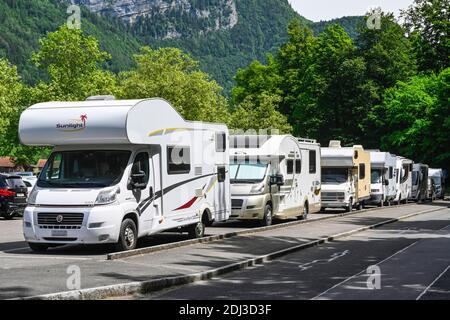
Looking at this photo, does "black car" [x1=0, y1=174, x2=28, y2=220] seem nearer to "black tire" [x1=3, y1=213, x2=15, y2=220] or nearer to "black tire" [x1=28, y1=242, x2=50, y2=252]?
"black tire" [x1=3, y1=213, x2=15, y2=220]

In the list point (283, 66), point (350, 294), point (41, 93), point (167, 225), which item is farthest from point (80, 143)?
point (283, 66)

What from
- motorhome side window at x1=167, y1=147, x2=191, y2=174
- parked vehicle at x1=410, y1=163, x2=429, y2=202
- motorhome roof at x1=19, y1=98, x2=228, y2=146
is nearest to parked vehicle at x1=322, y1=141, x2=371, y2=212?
motorhome side window at x1=167, y1=147, x2=191, y2=174

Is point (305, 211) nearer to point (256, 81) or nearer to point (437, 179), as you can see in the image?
point (437, 179)

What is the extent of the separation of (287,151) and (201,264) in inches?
473

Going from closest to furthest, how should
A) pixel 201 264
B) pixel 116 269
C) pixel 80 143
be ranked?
1. pixel 116 269
2. pixel 201 264
3. pixel 80 143

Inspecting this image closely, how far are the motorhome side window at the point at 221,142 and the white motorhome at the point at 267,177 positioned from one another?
121 inches

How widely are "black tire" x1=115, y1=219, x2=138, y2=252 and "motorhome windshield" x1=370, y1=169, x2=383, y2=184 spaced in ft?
94.1

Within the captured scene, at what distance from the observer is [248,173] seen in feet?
79.6

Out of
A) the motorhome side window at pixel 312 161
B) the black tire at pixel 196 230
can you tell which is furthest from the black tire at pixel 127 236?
the motorhome side window at pixel 312 161

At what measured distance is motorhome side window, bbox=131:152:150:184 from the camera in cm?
1616

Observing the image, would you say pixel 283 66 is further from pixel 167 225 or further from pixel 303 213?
pixel 167 225

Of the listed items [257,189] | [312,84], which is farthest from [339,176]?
[312,84]

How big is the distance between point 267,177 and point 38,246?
32.3 feet

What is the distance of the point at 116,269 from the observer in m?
12.6
